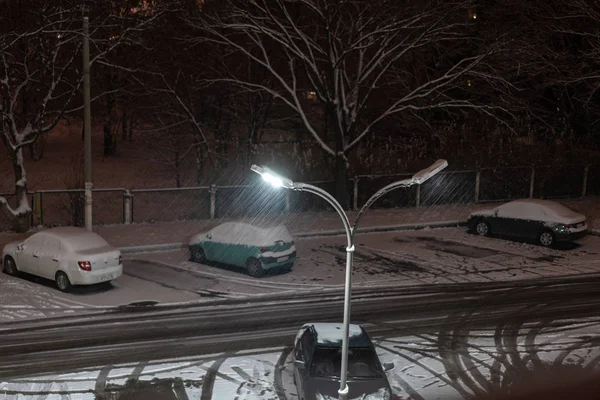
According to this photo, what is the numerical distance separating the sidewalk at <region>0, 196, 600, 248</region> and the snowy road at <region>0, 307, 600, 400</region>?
344 inches

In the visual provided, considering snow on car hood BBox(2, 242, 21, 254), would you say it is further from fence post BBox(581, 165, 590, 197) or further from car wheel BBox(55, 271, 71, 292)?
fence post BBox(581, 165, 590, 197)

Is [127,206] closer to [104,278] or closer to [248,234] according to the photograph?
[248,234]

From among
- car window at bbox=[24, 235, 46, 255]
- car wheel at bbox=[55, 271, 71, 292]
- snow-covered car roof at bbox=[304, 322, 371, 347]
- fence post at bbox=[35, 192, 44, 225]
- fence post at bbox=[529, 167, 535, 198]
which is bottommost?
car wheel at bbox=[55, 271, 71, 292]

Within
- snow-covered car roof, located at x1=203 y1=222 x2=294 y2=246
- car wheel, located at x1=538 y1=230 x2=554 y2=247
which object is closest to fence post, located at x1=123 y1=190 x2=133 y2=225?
snow-covered car roof, located at x1=203 y1=222 x2=294 y2=246

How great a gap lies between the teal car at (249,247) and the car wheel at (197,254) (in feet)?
0.25

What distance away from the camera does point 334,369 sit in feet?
37.3

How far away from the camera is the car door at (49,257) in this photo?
57.9 ft

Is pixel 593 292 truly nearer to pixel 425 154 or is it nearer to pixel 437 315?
pixel 437 315

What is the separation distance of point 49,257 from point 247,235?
216 inches

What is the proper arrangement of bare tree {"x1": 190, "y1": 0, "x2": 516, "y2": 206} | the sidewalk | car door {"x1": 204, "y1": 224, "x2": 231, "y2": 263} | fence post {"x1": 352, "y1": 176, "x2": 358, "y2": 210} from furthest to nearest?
fence post {"x1": 352, "y1": 176, "x2": 358, "y2": 210}, bare tree {"x1": 190, "y1": 0, "x2": 516, "y2": 206}, the sidewalk, car door {"x1": 204, "y1": 224, "x2": 231, "y2": 263}

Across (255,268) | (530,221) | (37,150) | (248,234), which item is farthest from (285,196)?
(37,150)

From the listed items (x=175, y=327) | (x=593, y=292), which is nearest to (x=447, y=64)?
(x=593, y=292)

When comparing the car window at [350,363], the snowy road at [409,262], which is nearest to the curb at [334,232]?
the snowy road at [409,262]

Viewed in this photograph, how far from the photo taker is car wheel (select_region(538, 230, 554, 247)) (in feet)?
77.3
